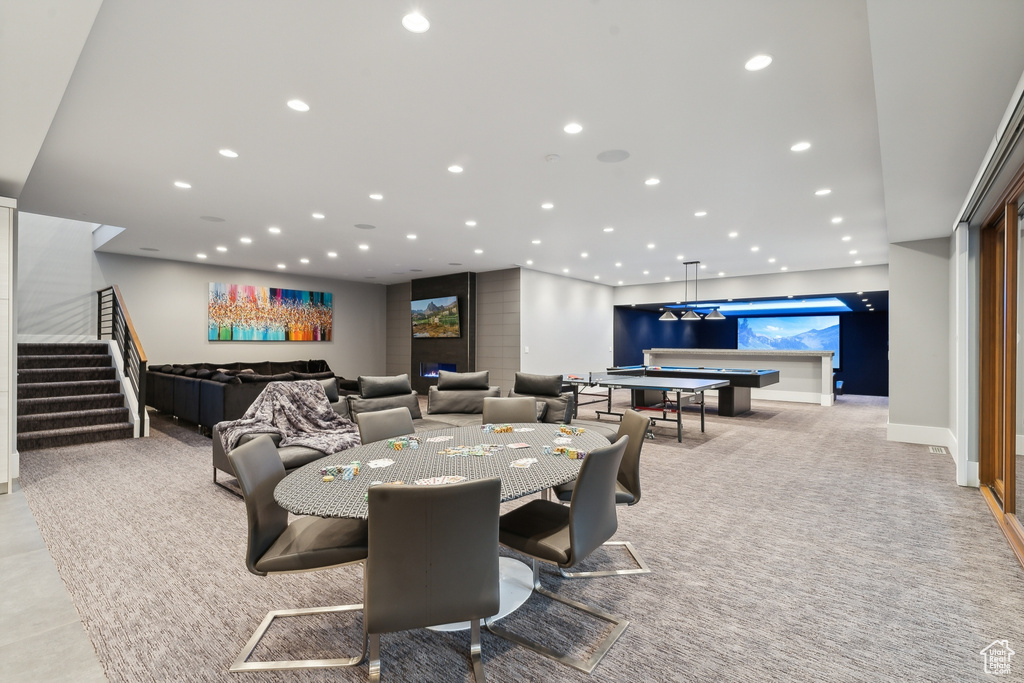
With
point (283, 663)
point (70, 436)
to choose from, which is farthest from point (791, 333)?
point (70, 436)

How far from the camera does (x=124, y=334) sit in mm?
6953

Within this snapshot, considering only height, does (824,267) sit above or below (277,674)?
above

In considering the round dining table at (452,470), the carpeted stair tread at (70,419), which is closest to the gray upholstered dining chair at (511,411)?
the round dining table at (452,470)

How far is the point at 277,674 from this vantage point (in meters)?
1.78

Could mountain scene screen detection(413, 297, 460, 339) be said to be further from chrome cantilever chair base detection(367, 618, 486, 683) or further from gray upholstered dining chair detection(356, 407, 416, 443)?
chrome cantilever chair base detection(367, 618, 486, 683)

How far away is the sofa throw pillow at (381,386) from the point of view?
207 inches

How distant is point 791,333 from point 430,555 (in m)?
14.2

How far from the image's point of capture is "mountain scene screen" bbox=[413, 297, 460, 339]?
34.2 ft

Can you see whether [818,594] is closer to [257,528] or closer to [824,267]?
[257,528]

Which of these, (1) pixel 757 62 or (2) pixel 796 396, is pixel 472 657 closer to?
(1) pixel 757 62

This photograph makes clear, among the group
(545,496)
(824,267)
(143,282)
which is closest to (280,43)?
(545,496)

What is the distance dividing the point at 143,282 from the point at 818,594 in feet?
35.2

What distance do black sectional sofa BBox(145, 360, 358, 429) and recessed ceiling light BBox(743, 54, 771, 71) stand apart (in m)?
4.99

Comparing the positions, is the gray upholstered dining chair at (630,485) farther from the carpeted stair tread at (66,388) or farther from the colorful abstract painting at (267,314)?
the colorful abstract painting at (267,314)
